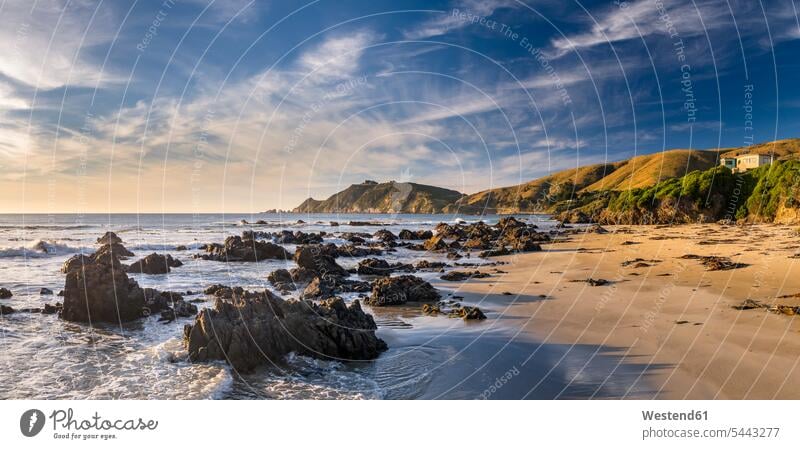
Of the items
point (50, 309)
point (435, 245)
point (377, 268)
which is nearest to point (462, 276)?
point (377, 268)

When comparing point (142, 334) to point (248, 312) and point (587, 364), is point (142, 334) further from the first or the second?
point (587, 364)

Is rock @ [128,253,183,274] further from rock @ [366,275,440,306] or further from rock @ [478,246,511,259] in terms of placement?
rock @ [478,246,511,259]

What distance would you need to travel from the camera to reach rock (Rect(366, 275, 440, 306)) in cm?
1733

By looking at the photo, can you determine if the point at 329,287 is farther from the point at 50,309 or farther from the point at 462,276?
the point at 50,309

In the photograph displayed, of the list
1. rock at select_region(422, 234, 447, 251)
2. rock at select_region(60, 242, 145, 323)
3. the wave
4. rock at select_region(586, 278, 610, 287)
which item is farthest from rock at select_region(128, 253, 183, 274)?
rock at select_region(586, 278, 610, 287)

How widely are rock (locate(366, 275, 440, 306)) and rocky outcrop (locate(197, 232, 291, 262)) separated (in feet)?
67.6

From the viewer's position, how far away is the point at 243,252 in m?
35.7

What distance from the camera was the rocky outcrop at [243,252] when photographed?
35.6 metres

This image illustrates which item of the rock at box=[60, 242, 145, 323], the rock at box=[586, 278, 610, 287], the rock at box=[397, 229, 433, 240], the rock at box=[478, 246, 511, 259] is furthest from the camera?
the rock at box=[397, 229, 433, 240]

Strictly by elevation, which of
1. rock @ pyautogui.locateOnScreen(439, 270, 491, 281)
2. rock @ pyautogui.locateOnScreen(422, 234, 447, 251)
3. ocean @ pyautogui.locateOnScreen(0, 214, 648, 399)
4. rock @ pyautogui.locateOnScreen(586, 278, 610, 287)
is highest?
rock @ pyautogui.locateOnScreen(422, 234, 447, 251)

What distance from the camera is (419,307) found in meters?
16.7

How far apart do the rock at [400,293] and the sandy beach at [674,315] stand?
1972 mm
